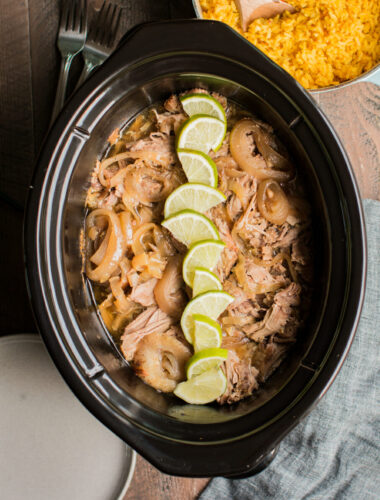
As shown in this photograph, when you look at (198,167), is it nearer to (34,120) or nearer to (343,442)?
(34,120)

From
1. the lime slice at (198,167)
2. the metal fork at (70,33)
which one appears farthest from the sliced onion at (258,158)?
the metal fork at (70,33)

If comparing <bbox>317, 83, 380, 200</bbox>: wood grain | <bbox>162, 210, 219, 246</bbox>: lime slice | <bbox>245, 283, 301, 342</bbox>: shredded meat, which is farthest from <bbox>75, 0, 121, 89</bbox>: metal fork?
<bbox>245, 283, 301, 342</bbox>: shredded meat

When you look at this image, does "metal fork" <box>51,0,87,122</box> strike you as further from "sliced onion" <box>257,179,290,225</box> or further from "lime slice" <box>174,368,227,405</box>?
"lime slice" <box>174,368,227,405</box>

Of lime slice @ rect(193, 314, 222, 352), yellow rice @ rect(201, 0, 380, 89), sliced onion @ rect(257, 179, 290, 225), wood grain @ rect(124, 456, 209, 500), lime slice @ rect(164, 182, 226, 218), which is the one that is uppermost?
yellow rice @ rect(201, 0, 380, 89)

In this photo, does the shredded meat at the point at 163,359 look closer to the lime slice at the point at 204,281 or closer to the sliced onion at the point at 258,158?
the lime slice at the point at 204,281

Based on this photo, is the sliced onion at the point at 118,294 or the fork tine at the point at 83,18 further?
the fork tine at the point at 83,18

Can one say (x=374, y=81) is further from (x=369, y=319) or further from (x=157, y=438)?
(x=157, y=438)

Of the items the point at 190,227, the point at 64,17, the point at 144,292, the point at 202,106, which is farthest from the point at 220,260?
the point at 64,17
